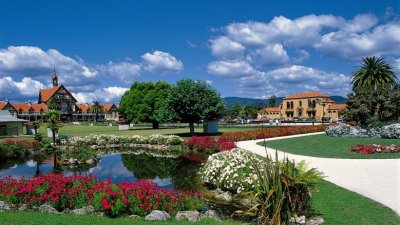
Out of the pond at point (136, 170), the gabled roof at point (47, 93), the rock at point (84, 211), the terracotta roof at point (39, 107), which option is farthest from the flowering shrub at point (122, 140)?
the terracotta roof at point (39, 107)

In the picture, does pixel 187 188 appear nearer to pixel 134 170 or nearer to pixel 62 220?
pixel 62 220

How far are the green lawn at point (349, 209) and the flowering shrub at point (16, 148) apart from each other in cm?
2459

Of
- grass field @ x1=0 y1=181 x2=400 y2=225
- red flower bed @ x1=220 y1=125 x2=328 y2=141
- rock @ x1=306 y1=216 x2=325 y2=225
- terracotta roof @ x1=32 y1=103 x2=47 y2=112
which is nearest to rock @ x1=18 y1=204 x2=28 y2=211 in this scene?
grass field @ x1=0 y1=181 x2=400 y2=225

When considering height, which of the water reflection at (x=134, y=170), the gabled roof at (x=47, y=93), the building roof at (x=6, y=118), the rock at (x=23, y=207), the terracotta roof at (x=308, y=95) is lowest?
the water reflection at (x=134, y=170)

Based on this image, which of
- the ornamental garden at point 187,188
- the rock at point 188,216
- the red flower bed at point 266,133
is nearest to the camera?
the ornamental garden at point 187,188

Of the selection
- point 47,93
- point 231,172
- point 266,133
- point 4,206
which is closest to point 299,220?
point 231,172

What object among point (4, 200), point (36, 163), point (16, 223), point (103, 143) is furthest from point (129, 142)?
point (16, 223)

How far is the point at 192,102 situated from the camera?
128 feet

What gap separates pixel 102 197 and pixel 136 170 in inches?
437

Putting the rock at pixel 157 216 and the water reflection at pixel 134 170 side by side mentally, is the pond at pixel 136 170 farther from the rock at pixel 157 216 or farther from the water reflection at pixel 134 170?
the rock at pixel 157 216

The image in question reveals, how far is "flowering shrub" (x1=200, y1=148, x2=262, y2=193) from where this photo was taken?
12.0 metres

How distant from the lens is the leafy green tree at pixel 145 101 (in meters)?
58.8

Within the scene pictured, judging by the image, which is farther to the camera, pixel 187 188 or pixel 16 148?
A: pixel 16 148

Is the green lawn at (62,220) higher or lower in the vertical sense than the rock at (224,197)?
higher
